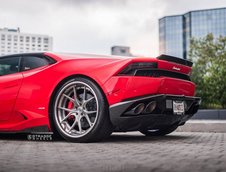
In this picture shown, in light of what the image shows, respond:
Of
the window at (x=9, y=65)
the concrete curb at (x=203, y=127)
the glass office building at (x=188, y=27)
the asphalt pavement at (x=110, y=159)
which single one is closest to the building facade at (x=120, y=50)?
the glass office building at (x=188, y=27)

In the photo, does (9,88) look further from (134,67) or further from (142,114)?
(142,114)

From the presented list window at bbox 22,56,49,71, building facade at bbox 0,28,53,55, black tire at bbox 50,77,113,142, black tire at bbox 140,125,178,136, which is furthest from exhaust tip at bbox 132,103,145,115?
building facade at bbox 0,28,53,55

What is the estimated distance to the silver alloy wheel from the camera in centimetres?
551

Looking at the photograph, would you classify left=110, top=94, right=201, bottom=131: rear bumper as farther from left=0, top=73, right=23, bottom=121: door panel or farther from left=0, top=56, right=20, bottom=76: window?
left=0, top=56, right=20, bottom=76: window

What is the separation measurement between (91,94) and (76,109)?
0.94 ft

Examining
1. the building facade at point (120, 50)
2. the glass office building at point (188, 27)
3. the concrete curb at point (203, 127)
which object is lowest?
the concrete curb at point (203, 127)

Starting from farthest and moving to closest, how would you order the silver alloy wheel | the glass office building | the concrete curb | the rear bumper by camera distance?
the glass office building → the concrete curb → the silver alloy wheel → the rear bumper

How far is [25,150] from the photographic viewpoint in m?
4.60

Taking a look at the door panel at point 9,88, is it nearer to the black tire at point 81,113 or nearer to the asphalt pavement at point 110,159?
the black tire at point 81,113

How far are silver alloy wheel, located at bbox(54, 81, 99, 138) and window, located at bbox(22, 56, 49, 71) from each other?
0.62 m

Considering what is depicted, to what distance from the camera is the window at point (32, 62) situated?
6035 mm

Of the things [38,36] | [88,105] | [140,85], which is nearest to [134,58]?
[140,85]

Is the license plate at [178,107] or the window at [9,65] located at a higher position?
the window at [9,65]

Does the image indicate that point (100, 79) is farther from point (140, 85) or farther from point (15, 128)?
point (15, 128)
